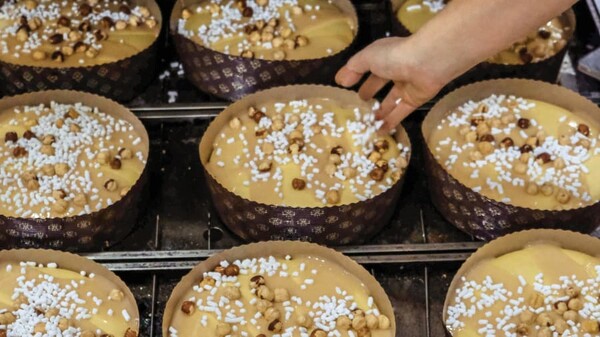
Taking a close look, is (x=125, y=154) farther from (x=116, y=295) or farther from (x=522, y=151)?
(x=522, y=151)

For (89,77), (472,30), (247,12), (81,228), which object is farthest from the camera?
(247,12)

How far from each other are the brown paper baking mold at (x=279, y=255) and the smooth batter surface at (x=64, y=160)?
335mm

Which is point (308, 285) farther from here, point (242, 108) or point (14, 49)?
point (14, 49)

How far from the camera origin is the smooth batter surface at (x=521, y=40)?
2832mm

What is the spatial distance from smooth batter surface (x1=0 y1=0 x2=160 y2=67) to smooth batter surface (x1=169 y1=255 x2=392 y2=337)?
86cm

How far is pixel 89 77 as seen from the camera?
2686 millimetres

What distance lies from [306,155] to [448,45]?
0.62 meters

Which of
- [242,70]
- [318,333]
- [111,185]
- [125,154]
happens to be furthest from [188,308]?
[242,70]

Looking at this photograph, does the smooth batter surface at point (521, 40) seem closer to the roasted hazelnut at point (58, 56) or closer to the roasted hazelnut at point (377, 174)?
the roasted hazelnut at point (377, 174)

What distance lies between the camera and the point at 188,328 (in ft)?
7.25

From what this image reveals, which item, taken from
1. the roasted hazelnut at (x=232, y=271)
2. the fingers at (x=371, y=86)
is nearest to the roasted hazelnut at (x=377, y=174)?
the fingers at (x=371, y=86)

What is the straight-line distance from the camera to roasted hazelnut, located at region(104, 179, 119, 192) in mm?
2443

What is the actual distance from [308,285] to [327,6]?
1.08 meters

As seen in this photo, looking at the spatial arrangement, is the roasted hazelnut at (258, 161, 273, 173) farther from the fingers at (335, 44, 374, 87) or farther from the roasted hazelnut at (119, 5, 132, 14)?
the roasted hazelnut at (119, 5, 132, 14)
